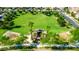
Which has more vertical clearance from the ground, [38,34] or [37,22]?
[37,22]

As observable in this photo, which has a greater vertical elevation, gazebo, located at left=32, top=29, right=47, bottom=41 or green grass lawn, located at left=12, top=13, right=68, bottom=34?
green grass lawn, located at left=12, top=13, right=68, bottom=34

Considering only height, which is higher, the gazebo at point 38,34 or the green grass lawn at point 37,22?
the green grass lawn at point 37,22
